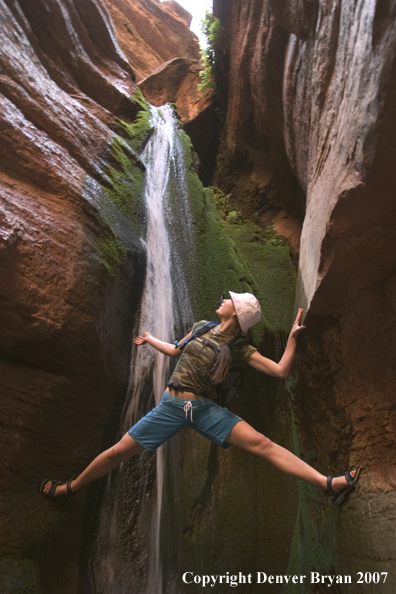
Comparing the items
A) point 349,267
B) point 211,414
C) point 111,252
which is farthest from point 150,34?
point 211,414

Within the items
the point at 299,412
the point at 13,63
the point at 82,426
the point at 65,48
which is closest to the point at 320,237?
the point at 299,412

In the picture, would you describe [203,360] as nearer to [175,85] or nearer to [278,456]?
[278,456]

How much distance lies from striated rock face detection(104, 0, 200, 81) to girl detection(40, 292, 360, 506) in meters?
12.1

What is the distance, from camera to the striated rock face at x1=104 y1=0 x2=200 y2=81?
543 inches

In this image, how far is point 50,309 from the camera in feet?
12.2

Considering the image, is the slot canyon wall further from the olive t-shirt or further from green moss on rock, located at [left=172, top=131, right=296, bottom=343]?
the olive t-shirt

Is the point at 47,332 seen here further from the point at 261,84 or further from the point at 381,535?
the point at 261,84

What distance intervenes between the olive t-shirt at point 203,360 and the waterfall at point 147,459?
108 centimetres

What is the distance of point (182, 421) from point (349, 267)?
190cm

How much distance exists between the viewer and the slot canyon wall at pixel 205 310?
3348mm

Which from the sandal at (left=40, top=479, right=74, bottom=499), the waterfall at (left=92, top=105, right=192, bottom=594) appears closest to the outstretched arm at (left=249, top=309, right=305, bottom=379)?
the waterfall at (left=92, top=105, right=192, bottom=594)

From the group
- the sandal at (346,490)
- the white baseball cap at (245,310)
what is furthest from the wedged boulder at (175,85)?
the sandal at (346,490)

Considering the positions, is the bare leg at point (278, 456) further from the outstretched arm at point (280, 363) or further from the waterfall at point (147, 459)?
the waterfall at point (147, 459)

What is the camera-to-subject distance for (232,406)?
16.0 feet
